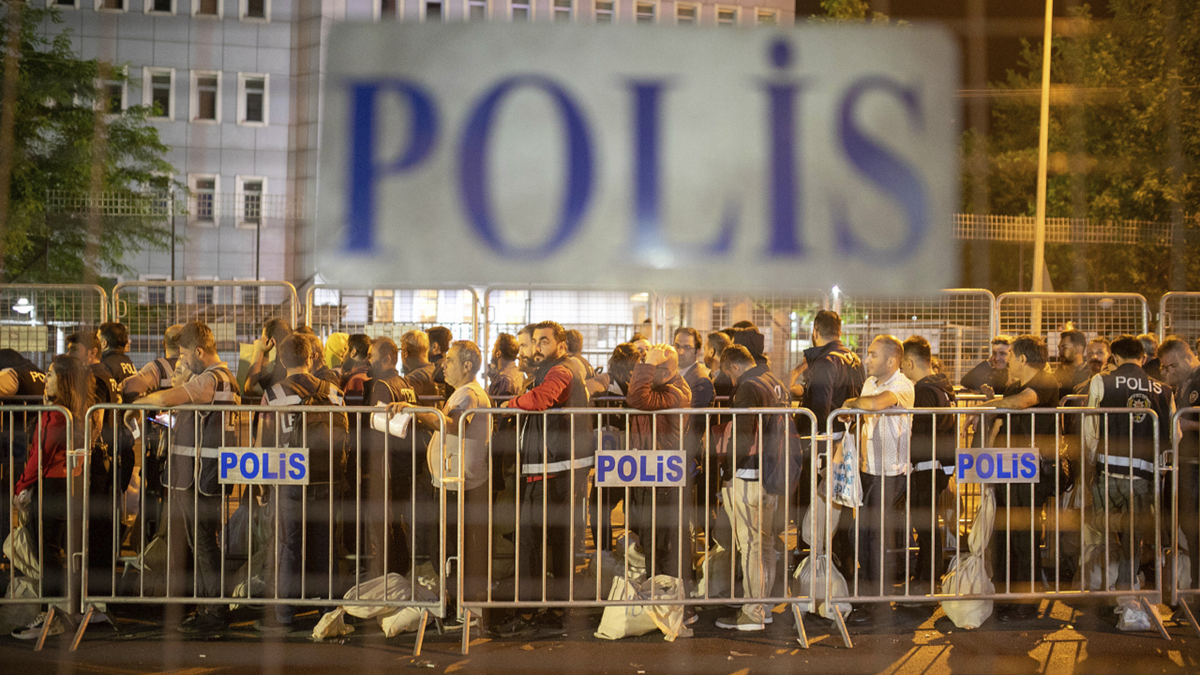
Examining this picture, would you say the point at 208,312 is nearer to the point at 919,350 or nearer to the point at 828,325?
the point at 828,325

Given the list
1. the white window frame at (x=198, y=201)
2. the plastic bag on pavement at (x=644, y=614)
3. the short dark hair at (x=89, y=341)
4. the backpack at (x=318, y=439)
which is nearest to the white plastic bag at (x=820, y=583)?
the plastic bag on pavement at (x=644, y=614)

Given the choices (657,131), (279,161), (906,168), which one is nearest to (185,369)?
(657,131)

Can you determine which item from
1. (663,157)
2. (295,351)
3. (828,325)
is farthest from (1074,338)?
(663,157)

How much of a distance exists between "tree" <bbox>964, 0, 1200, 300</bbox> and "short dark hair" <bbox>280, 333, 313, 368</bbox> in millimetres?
4399

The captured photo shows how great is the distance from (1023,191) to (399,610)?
31546 millimetres

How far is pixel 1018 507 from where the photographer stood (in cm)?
598

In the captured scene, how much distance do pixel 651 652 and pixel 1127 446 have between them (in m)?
3.17

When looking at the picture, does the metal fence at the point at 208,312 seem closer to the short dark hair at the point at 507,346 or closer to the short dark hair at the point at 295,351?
the short dark hair at the point at 507,346

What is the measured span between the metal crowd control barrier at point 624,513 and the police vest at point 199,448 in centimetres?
147

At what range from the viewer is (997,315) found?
8.56m

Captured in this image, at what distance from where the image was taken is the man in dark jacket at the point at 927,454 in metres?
5.84

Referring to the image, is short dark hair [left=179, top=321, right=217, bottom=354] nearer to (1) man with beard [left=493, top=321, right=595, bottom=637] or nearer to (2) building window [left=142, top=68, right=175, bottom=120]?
(1) man with beard [left=493, top=321, right=595, bottom=637]

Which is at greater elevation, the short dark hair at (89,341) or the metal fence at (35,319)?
the metal fence at (35,319)

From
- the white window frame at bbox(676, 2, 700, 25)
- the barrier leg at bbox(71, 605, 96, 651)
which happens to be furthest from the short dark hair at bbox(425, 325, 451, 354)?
the white window frame at bbox(676, 2, 700, 25)
